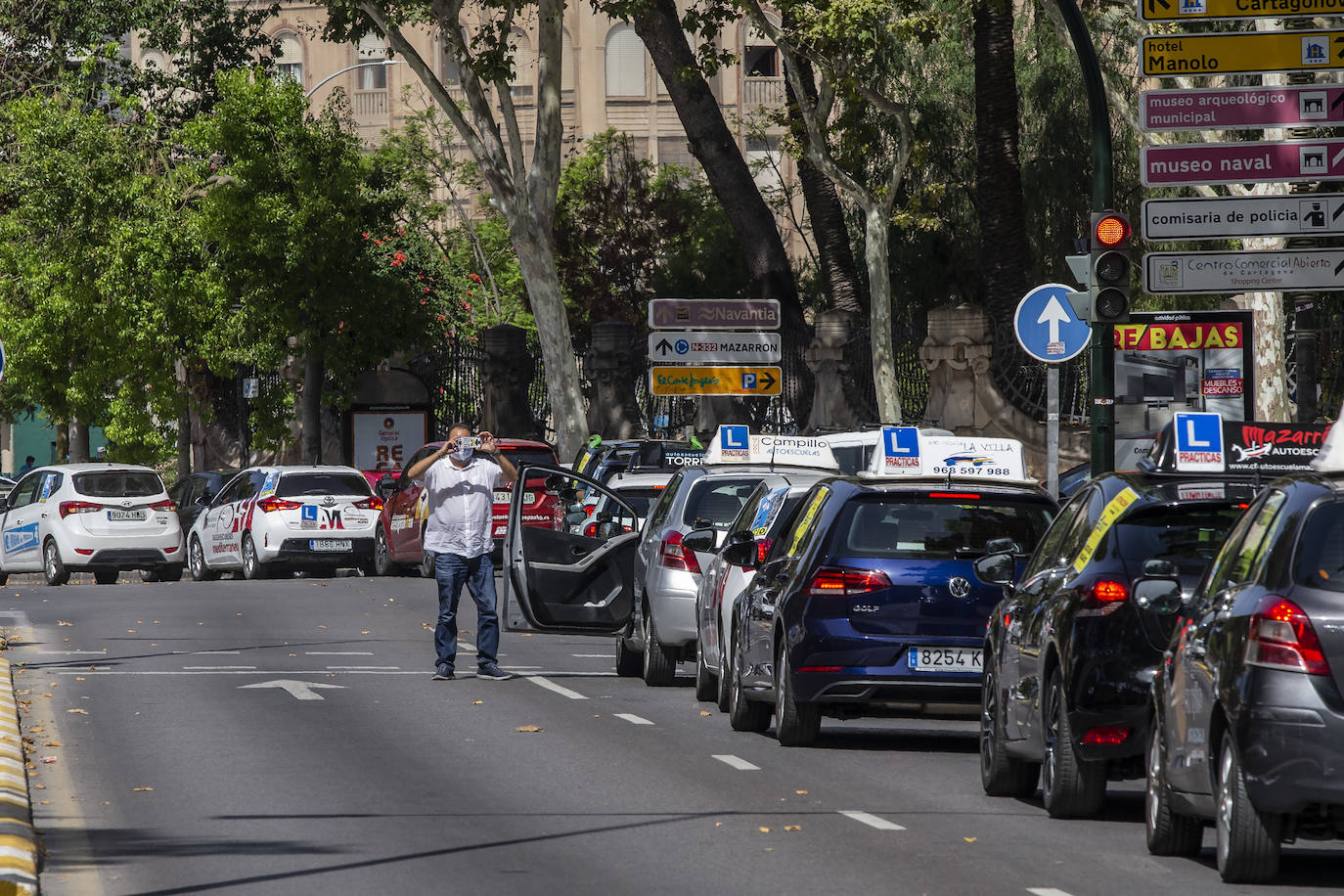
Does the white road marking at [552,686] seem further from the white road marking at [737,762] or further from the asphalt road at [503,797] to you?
the white road marking at [737,762]

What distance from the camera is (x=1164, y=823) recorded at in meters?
9.03

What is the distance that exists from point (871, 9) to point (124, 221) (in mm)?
21137

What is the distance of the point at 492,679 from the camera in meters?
17.4

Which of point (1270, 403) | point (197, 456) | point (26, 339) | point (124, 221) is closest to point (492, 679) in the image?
point (1270, 403)

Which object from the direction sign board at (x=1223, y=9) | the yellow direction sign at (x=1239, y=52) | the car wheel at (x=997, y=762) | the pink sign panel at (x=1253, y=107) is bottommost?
the car wheel at (x=997, y=762)

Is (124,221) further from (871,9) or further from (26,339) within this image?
(871,9)

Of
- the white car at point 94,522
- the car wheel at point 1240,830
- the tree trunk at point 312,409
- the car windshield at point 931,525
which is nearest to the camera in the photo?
the car wheel at point 1240,830

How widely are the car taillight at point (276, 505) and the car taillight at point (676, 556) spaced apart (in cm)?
1572

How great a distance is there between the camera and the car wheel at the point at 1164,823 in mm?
8977

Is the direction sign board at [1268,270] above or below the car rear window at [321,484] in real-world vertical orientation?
above

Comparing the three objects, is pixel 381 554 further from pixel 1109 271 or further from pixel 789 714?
pixel 789 714

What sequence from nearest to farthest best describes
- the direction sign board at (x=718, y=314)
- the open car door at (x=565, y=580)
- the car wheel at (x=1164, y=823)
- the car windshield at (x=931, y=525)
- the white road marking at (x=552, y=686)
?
the car wheel at (x=1164, y=823)
the car windshield at (x=931, y=525)
the white road marking at (x=552, y=686)
the open car door at (x=565, y=580)
the direction sign board at (x=718, y=314)

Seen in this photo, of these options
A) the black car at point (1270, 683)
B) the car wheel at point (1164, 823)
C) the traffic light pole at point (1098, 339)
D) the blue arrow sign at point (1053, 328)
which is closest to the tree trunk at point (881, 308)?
the blue arrow sign at point (1053, 328)

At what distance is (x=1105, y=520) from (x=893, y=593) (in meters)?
2.78
